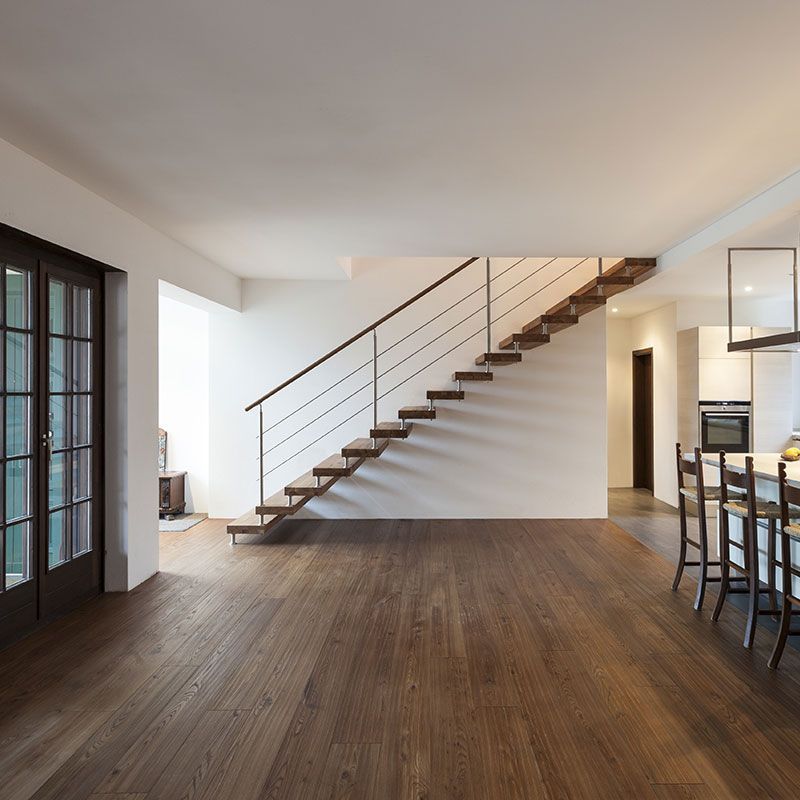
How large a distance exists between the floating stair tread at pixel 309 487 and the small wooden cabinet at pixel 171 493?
5.64 ft

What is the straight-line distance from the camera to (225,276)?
637cm

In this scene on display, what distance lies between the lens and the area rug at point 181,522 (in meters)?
6.39

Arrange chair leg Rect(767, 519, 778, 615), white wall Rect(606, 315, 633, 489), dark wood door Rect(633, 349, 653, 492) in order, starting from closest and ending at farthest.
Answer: chair leg Rect(767, 519, 778, 615)
dark wood door Rect(633, 349, 653, 492)
white wall Rect(606, 315, 633, 489)

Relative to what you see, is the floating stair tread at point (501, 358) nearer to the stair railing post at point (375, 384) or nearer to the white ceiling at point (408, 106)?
the stair railing post at point (375, 384)

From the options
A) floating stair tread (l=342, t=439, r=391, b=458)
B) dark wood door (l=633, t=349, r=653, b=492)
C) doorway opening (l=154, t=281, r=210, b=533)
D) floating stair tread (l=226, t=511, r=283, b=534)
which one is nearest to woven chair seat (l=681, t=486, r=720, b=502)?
floating stair tread (l=342, t=439, r=391, b=458)

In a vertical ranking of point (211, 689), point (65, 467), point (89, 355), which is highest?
point (89, 355)

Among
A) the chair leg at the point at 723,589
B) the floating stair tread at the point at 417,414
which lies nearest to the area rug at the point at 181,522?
the floating stair tread at the point at 417,414

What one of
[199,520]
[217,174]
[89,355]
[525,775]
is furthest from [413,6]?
[199,520]

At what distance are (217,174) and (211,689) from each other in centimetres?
279

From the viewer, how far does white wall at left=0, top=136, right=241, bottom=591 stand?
12.2 feet

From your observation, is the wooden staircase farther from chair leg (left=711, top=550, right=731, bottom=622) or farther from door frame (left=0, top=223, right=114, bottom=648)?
chair leg (left=711, top=550, right=731, bottom=622)

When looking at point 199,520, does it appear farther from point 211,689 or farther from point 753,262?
point 753,262

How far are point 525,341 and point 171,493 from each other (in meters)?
4.24

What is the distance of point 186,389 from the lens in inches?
283
